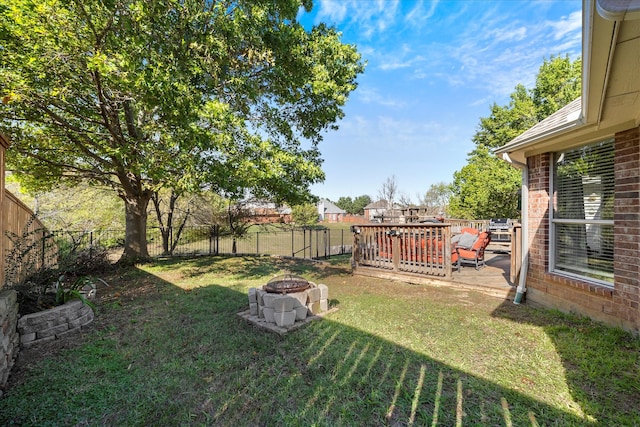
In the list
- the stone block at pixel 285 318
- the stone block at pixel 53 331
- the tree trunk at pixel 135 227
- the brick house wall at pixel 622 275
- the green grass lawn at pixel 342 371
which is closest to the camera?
the green grass lawn at pixel 342 371

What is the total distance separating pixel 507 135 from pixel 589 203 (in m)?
20.5

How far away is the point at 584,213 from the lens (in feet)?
12.8

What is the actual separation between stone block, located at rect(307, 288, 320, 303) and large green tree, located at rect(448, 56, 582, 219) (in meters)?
17.1

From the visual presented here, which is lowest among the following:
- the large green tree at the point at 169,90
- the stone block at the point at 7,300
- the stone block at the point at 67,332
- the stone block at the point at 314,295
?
the stone block at the point at 67,332

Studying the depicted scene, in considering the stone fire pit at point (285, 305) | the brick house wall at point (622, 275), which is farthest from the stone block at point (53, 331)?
the brick house wall at point (622, 275)

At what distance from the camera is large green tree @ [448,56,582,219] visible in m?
18.4

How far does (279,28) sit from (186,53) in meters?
2.24

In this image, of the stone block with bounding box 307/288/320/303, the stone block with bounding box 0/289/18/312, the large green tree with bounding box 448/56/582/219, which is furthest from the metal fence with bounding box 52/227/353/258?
the large green tree with bounding box 448/56/582/219

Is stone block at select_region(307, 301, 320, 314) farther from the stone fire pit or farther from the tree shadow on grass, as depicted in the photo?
the tree shadow on grass

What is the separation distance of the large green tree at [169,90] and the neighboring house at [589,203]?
506 centimetres

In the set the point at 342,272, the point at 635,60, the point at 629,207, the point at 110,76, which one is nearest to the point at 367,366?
the point at 635,60

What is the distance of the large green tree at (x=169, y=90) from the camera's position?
5180mm

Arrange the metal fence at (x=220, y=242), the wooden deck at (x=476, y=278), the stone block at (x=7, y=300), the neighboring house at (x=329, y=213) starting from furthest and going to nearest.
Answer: the neighboring house at (x=329, y=213), the metal fence at (x=220, y=242), the wooden deck at (x=476, y=278), the stone block at (x=7, y=300)

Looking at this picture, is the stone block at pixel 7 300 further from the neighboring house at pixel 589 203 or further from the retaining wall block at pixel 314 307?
the neighboring house at pixel 589 203
